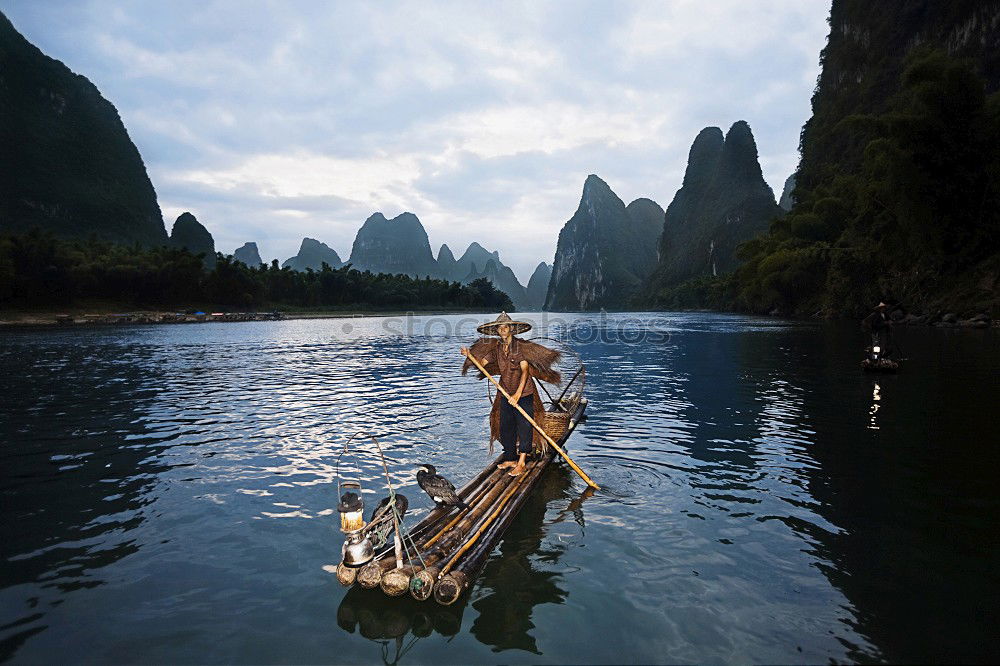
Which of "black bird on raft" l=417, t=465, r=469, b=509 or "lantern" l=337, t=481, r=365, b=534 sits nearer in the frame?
"lantern" l=337, t=481, r=365, b=534

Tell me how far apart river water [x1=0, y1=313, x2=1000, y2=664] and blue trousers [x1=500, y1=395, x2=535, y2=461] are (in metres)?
0.90

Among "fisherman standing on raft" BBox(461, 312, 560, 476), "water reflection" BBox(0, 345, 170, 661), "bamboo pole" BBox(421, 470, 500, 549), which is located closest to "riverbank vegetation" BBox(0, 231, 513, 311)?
"water reflection" BBox(0, 345, 170, 661)

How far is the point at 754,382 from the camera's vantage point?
20250 mm

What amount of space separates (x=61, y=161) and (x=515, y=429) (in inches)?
8565

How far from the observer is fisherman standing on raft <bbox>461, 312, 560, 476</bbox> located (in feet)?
28.3

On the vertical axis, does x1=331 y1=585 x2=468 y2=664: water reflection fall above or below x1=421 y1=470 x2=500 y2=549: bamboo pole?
below

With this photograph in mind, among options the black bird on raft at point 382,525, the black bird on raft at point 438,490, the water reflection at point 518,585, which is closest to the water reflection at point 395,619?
the water reflection at point 518,585

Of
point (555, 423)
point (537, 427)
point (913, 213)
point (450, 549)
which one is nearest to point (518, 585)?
point (450, 549)

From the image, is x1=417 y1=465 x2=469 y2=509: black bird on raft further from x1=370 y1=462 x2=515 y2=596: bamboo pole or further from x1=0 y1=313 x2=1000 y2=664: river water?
x1=0 y1=313 x2=1000 y2=664: river water

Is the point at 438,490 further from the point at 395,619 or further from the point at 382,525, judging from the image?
the point at 395,619

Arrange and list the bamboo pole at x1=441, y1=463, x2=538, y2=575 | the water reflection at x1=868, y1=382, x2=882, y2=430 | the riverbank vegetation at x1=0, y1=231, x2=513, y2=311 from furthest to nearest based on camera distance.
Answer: the riverbank vegetation at x1=0, y1=231, x2=513, y2=311
the water reflection at x1=868, y1=382, x2=882, y2=430
the bamboo pole at x1=441, y1=463, x2=538, y2=575

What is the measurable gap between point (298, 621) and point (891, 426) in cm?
1393

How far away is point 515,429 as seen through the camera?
28.8 ft

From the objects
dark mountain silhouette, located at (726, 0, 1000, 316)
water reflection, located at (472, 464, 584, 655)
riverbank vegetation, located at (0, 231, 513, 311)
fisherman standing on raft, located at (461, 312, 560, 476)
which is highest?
dark mountain silhouette, located at (726, 0, 1000, 316)
